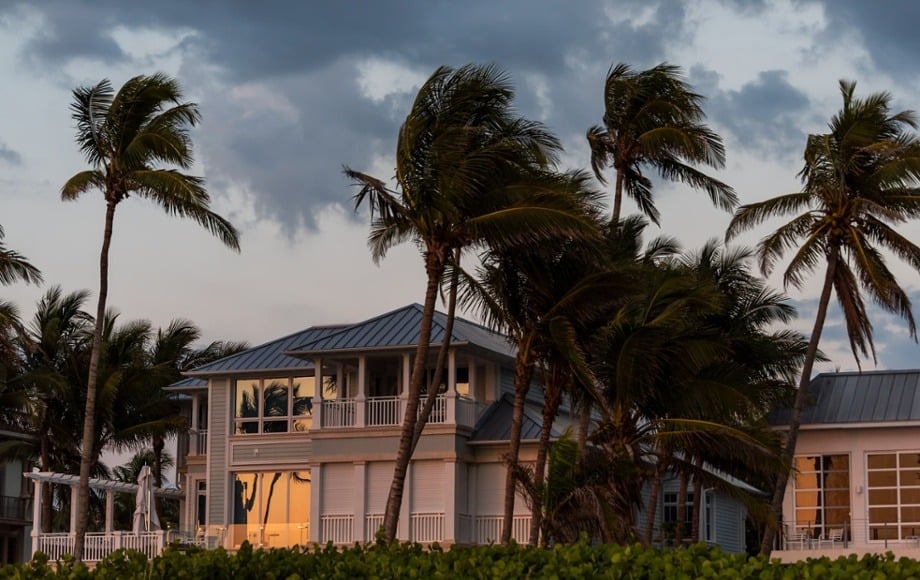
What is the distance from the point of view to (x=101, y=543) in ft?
128

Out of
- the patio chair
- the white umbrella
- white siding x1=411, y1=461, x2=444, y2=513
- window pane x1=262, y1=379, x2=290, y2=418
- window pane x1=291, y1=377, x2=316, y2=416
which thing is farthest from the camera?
window pane x1=262, y1=379, x2=290, y2=418

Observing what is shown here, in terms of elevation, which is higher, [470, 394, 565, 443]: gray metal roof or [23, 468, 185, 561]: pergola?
[470, 394, 565, 443]: gray metal roof

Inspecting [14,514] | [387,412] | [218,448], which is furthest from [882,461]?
[14,514]

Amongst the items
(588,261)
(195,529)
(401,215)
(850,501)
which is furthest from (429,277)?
(195,529)

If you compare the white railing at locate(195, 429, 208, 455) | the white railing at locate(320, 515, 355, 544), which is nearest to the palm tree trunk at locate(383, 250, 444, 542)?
the white railing at locate(320, 515, 355, 544)

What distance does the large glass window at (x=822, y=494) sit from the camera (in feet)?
123

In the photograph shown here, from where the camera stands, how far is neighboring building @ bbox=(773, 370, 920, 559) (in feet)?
121

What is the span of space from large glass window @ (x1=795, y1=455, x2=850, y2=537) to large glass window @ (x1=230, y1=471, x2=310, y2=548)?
13.2 metres

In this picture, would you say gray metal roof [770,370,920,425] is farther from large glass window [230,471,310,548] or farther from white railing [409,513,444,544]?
large glass window [230,471,310,548]

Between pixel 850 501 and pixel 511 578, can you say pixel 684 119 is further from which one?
pixel 511 578

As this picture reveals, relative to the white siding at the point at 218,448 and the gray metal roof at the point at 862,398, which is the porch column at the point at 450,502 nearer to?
the white siding at the point at 218,448

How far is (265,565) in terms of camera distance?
48.8ft

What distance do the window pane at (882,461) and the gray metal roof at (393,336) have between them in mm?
9435

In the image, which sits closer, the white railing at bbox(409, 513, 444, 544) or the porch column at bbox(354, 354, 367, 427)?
the white railing at bbox(409, 513, 444, 544)
